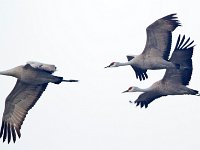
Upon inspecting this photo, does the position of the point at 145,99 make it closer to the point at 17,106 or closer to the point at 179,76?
the point at 179,76

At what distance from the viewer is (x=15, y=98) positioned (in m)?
23.5

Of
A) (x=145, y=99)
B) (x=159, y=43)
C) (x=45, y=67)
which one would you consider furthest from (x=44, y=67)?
(x=145, y=99)

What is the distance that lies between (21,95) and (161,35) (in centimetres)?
557

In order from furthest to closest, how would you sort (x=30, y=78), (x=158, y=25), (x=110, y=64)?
(x=110, y=64), (x=158, y=25), (x=30, y=78)

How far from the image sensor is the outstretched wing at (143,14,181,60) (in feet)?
83.0

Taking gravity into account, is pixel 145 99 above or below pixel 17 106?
below

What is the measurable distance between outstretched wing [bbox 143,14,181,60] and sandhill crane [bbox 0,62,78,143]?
4.18 meters

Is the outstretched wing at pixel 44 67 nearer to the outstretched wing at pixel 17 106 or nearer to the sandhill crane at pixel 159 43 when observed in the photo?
the outstretched wing at pixel 17 106

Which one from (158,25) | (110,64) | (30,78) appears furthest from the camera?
(110,64)

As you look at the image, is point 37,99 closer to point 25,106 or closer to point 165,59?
point 25,106

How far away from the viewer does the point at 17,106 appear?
23.5 m

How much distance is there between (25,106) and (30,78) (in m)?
1.22

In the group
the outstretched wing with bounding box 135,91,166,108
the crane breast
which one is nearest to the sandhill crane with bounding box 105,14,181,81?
the outstretched wing with bounding box 135,91,166,108

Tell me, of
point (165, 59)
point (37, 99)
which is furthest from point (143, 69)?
point (37, 99)
